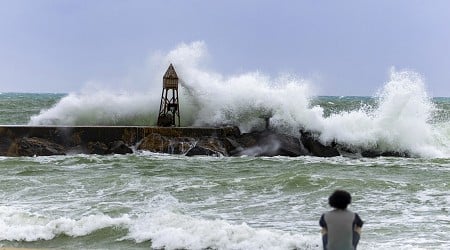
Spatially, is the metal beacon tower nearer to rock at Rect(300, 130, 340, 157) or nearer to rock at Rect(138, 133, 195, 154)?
rock at Rect(138, 133, 195, 154)

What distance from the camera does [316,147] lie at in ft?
56.1

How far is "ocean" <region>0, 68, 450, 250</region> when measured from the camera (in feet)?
26.3

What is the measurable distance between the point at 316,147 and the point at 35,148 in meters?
6.98

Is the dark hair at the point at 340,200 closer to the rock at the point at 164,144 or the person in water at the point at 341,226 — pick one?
the person in water at the point at 341,226

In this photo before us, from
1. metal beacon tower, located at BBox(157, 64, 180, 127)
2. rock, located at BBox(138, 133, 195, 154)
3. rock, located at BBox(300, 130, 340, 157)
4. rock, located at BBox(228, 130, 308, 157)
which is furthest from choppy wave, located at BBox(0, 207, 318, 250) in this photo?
rock, located at BBox(300, 130, 340, 157)

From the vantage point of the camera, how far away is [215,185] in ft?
39.4

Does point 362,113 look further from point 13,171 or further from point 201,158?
point 13,171

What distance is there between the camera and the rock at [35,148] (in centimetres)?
1625

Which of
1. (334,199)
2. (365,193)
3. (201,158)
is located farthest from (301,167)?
(334,199)

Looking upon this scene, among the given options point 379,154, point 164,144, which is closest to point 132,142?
point 164,144

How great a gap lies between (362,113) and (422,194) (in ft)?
27.4

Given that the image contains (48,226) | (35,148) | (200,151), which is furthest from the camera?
(200,151)

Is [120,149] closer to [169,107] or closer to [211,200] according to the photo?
[169,107]

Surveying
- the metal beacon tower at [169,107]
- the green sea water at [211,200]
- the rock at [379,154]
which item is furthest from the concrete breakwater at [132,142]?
the rock at [379,154]
